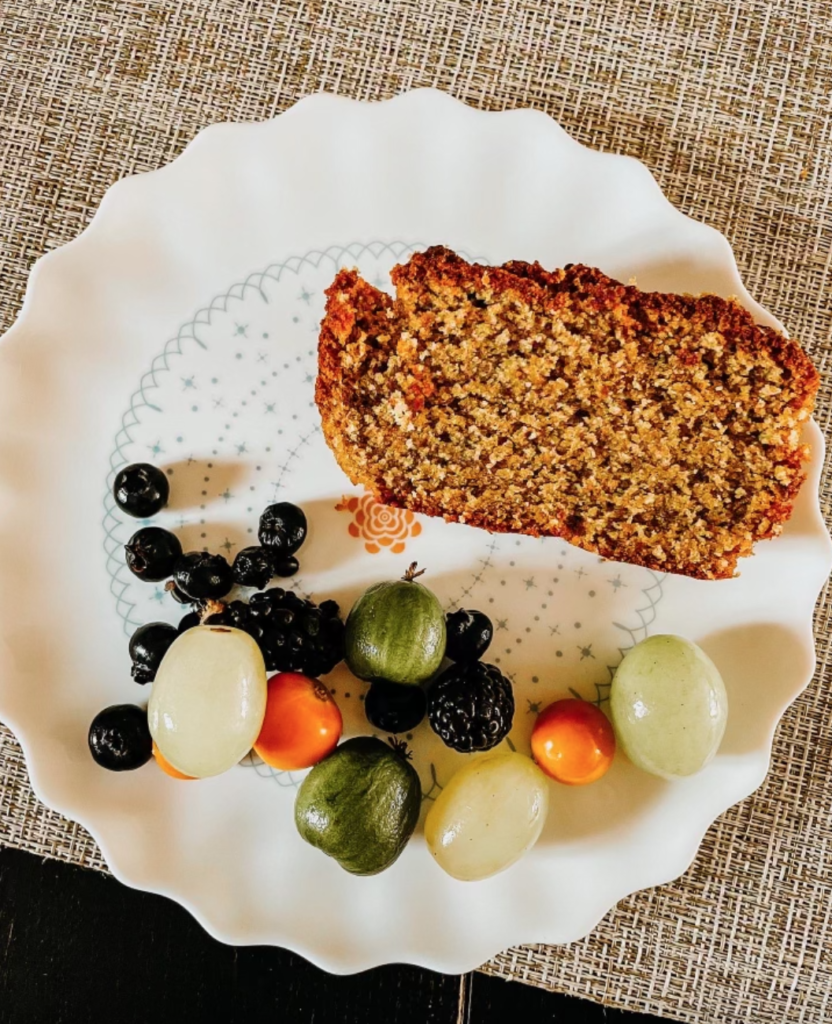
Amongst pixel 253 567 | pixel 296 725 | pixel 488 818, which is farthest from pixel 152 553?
pixel 488 818

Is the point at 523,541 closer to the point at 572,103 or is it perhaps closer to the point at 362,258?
the point at 362,258

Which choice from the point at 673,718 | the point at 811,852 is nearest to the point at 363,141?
the point at 673,718

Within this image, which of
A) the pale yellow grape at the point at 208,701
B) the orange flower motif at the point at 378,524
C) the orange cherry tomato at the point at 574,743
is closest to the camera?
the pale yellow grape at the point at 208,701

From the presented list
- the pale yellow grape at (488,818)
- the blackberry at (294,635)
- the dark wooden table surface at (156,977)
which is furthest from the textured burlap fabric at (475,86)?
the pale yellow grape at (488,818)

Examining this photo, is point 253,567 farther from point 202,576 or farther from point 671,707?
point 671,707

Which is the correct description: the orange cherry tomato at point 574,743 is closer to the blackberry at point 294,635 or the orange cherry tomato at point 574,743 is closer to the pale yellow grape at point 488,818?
the pale yellow grape at point 488,818

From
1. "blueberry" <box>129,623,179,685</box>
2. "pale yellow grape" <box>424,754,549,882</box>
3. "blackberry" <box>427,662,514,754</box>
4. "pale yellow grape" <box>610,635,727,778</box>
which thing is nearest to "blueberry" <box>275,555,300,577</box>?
"blueberry" <box>129,623,179,685</box>

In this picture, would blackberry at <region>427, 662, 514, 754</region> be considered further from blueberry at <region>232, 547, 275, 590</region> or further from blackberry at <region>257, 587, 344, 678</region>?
blueberry at <region>232, 547, 275, 590</region>

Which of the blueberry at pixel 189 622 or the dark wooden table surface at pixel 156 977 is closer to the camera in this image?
the blueberry at pixel 189 622

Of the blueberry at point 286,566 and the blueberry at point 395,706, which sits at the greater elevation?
the blueberry at point 286,566
